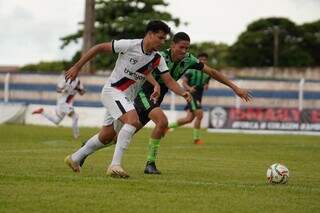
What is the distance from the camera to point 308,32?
72500mm

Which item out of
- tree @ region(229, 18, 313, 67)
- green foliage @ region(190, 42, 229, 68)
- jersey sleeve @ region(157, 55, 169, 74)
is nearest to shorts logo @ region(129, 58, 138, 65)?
jersey sleeve @ region(157, 55, 169, 74)

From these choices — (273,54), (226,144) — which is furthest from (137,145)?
(273,54)

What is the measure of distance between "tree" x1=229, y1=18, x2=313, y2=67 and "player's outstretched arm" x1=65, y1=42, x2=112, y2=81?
58.4 m

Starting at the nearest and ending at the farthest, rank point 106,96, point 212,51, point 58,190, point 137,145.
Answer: point 58,190 → point 106,96 → point 137,145 → point 212,51

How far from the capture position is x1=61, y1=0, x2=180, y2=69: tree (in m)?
50.9

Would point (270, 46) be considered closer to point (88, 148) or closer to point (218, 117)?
point (218, 117)

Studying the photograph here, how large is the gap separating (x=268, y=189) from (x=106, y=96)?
2776 millimetres

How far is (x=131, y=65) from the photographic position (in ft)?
40.3

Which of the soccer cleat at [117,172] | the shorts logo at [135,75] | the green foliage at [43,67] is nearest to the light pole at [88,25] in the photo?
the shorts logo at [135,75]

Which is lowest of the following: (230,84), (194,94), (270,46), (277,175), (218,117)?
(270,46)

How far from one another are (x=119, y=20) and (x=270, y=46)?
23067 mm

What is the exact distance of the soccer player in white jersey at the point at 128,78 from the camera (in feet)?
39.7

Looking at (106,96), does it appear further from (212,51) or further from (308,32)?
(212,51)

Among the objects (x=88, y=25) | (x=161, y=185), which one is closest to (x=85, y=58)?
(x=161, y=185)
